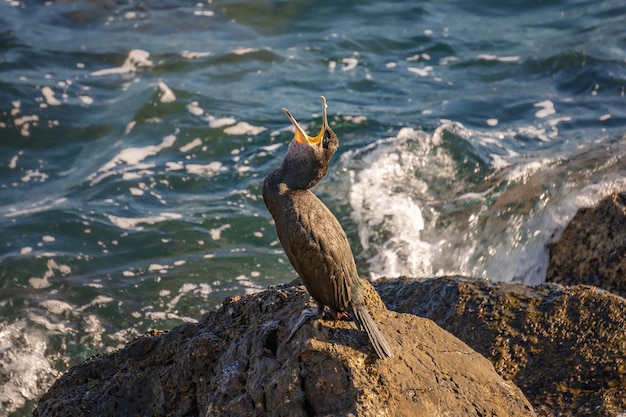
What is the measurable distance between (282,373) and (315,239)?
2.13 feet

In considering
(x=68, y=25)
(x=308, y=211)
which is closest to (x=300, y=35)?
(x=68, y=25)

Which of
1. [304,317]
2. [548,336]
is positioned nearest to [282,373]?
[304,317]

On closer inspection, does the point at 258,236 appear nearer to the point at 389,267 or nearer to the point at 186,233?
the point at 186,233

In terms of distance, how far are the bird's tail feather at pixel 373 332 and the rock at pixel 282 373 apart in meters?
0.06

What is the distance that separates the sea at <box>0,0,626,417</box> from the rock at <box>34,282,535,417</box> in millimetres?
2661

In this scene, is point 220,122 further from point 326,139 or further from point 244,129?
point 326,139

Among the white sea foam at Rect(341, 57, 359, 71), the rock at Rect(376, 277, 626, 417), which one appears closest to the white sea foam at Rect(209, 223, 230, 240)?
the rock at Rect(376, 277, 626, 417)

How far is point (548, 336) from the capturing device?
16.4 ft

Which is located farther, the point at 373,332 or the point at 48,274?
the point at 48,274

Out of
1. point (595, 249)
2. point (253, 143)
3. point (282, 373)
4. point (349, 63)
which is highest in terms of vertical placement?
point (282, 373)

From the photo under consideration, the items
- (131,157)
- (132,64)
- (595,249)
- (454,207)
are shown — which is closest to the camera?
(595,249)

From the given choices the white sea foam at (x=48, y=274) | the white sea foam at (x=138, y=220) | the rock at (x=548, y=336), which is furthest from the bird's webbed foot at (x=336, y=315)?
the white sea foam at (x=138, y=220)

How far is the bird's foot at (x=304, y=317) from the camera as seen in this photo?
159 inches

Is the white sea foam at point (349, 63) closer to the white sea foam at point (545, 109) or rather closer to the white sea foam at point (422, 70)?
the white sea foam at point (422, 70)
